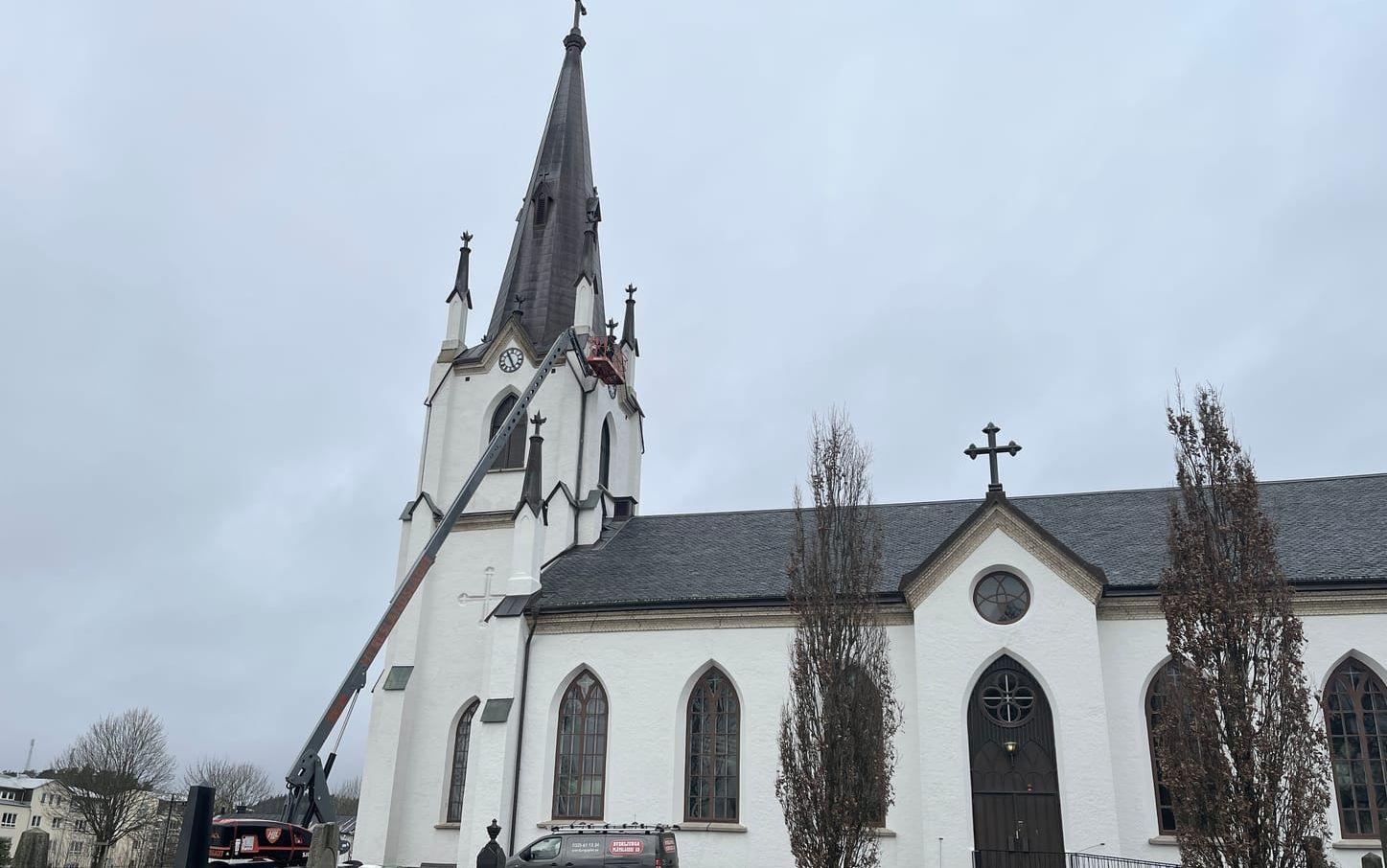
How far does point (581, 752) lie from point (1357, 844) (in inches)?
607

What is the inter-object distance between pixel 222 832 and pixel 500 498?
40.2ft

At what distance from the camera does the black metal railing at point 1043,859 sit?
1852 cm

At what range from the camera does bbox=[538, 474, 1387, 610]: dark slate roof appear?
2089 cm

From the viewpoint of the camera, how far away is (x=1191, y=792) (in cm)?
1381

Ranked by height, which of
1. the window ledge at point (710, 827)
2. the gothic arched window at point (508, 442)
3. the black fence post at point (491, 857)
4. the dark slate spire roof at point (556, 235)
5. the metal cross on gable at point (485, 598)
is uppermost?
the dark slate spire roof at point (556, 235)

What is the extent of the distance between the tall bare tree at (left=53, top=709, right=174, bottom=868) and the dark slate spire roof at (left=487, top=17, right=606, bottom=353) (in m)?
30.7

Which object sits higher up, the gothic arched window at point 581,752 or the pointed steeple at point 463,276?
the pointed steeple at point 463,276

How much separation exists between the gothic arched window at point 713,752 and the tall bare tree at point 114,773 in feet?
111

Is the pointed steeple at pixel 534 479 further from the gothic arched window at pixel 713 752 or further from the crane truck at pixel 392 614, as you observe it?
the gothic arched window at pixel 713 752

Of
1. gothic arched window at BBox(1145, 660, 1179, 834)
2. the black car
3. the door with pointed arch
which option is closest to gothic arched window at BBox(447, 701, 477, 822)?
the black car

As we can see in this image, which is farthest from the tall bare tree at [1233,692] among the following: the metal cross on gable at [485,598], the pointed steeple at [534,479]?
the metal cross on gable at [485,598]

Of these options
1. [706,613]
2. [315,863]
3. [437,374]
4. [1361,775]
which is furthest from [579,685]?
[1361,775]

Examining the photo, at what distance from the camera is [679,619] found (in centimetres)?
2314

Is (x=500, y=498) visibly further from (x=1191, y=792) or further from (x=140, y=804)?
(x=140, y=804)
